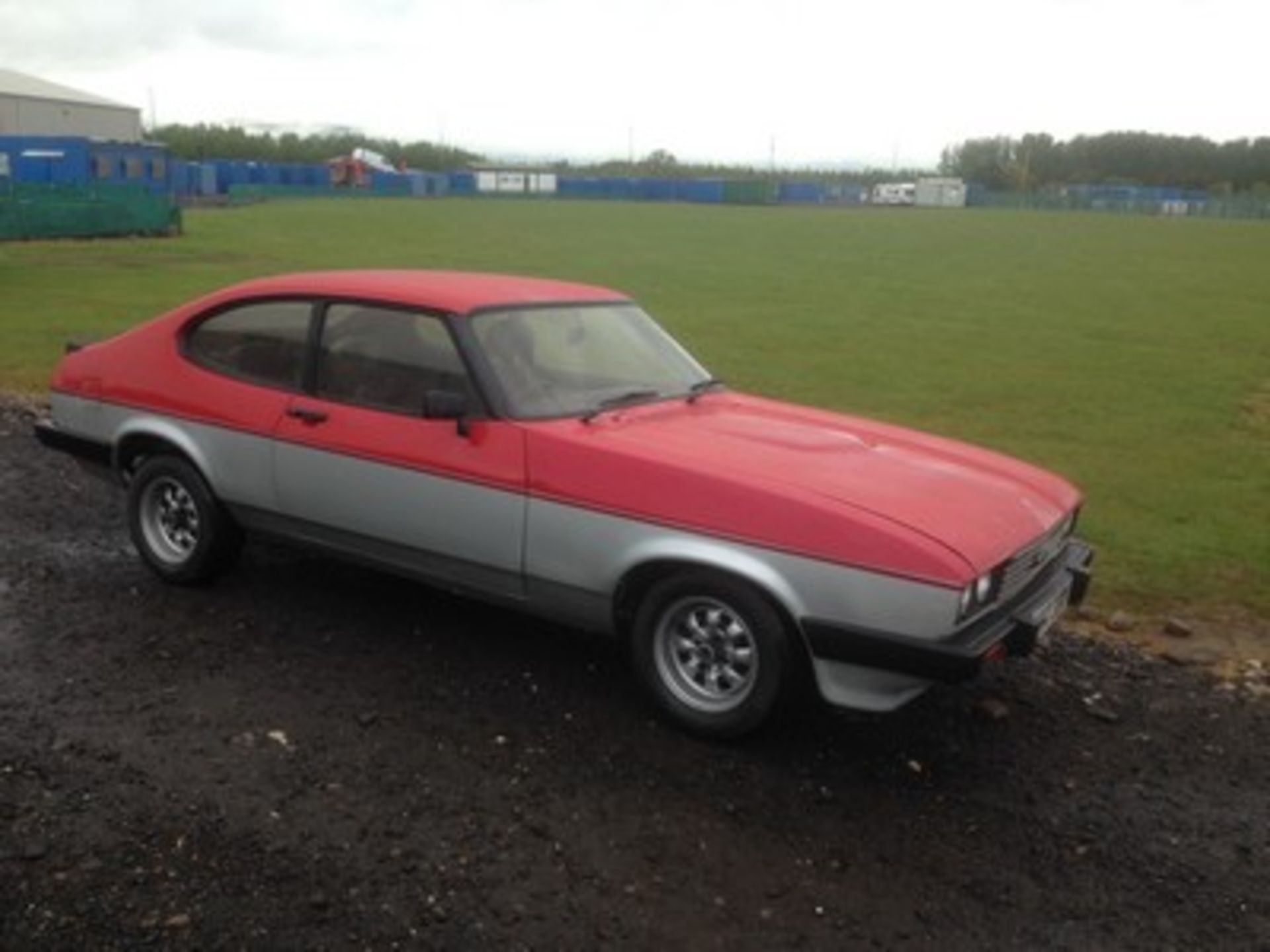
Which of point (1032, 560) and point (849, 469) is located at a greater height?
point (849, 469)

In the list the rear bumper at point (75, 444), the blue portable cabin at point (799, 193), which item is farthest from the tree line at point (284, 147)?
the rear bumper at point (75, 444)

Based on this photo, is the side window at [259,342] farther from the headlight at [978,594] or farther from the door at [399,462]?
the headlight at [978,594]

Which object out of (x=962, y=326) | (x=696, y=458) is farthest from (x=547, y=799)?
(x=962, y=326)

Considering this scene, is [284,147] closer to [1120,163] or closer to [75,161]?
[75,161]

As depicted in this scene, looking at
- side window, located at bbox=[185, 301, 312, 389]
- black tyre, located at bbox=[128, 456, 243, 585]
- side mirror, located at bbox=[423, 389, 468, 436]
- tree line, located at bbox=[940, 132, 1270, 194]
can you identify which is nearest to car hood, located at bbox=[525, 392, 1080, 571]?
side mirror, located at bbox=[423, 389, 468, 436]

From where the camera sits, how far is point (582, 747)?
13.1ft

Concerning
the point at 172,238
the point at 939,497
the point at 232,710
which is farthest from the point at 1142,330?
the point at 172,238

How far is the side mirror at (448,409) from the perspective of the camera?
4301 millimetres

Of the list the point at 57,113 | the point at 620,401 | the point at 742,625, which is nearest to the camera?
the point at 742,625

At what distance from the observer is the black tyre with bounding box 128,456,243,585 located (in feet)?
17.2

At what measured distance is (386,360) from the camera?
15.5 feet

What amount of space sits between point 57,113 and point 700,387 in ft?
205

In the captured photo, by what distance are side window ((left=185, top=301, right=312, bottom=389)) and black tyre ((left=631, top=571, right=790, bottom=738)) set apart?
193 cm

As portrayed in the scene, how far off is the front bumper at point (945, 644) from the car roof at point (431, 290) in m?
1.97
